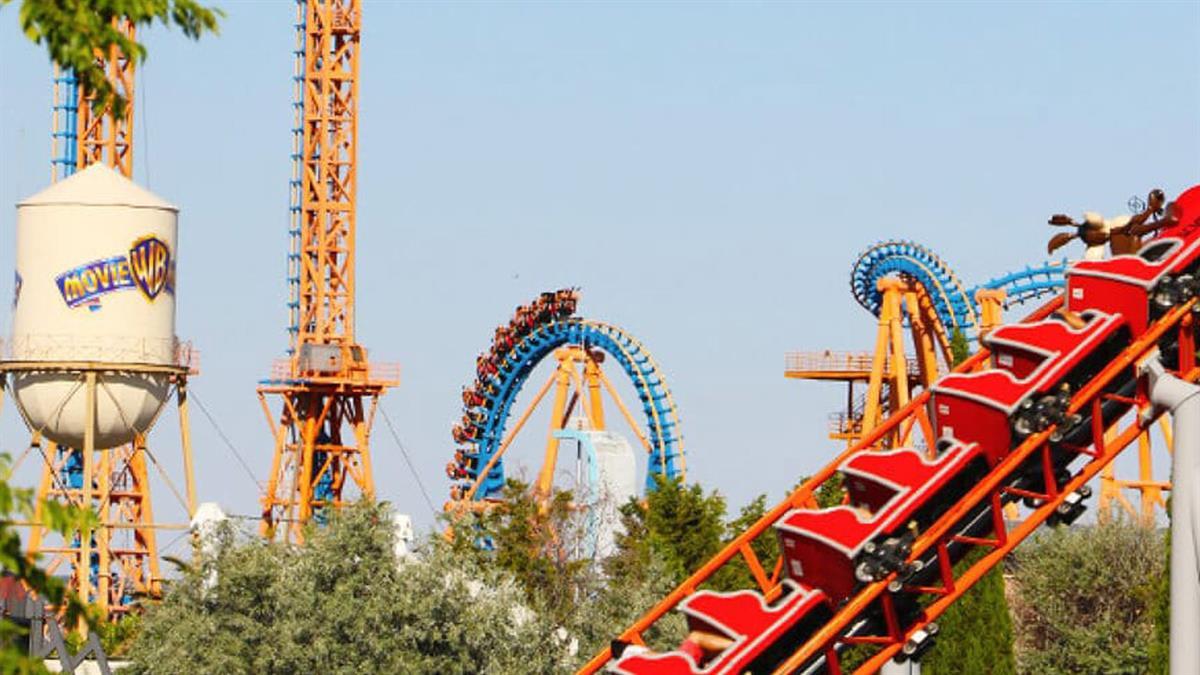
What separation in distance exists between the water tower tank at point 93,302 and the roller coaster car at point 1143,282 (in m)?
40.2

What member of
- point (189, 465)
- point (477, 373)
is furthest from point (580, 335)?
point (189, 465)

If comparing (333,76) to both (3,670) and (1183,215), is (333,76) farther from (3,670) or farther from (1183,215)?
(3,670)

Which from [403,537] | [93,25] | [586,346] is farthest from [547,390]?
[93,25]

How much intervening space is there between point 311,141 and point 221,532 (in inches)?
1565

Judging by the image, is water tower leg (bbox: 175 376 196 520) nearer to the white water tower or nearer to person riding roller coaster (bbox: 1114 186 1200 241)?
the white water tower

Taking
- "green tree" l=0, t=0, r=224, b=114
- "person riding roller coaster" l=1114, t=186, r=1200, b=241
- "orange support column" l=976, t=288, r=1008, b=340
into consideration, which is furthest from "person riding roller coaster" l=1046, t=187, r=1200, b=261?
"orange support column" l=976, t=288, r=1008, b=340

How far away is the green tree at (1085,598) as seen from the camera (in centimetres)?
6272

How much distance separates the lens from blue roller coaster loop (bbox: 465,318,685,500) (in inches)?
3388

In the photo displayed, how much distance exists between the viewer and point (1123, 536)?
214 feet

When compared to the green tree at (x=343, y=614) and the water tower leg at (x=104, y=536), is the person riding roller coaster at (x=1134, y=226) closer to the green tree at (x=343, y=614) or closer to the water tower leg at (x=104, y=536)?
the green tree at (x=343, y=614)

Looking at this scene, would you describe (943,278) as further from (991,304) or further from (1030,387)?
(1030,387)

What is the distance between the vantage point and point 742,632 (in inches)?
1037

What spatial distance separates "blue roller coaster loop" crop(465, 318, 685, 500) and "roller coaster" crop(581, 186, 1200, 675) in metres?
54.4

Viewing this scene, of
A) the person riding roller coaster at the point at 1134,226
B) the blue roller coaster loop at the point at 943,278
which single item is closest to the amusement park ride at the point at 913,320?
the blue roller coaster loop at the point at 943,278
